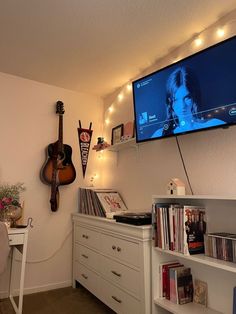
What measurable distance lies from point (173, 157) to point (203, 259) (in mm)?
886

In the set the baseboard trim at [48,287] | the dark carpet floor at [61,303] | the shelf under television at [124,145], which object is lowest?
the dark carpet floor at [61,303]

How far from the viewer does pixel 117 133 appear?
285 cm

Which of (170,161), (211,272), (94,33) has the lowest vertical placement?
(211,272)

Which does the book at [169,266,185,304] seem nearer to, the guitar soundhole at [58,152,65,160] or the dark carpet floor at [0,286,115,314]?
the dark carpet floor at [0,286,115,314]

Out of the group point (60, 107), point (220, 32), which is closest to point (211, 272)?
point (220, 32)

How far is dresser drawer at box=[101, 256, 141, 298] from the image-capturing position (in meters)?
1.80

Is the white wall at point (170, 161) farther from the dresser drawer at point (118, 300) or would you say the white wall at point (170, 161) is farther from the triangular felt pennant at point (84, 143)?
the dresser drawer at point (118, 300)

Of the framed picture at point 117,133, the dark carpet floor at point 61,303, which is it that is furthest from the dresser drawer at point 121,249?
the framed picture at point 117,133

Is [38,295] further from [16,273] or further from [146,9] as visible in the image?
[146,9]

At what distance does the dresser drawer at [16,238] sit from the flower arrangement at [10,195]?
0.97 ft

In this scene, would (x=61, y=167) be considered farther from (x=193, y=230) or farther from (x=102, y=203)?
(x=193, y=230)

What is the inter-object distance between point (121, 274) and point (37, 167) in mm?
1481

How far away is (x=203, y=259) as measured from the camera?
1.45 meters

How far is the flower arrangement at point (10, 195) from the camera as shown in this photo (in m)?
2.27
